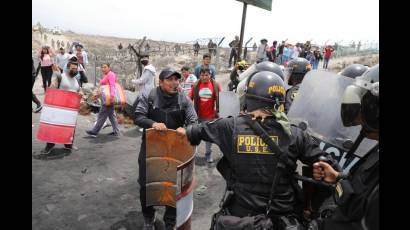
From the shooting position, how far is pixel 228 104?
3213 mm

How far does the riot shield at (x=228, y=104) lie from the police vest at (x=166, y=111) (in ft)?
2.50

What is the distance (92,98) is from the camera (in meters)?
10.3

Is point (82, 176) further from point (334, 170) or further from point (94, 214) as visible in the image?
point (334, 170)

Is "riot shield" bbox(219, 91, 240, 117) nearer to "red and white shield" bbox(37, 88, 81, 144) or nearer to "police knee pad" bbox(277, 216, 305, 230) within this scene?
"police knee pad" bbox(277, 216, 305, 230)

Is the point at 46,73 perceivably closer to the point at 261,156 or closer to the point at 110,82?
the point at 110,82

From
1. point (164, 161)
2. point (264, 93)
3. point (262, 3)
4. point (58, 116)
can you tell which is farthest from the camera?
point (262, 3)

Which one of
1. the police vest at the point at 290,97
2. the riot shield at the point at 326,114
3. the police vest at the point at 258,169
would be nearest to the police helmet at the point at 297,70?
the police vest at the point at 290,97

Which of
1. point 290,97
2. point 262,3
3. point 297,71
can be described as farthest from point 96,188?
point 262,3

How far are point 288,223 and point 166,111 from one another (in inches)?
78.4

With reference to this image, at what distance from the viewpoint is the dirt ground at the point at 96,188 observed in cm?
417

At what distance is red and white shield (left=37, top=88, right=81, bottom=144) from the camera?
5.80 meters

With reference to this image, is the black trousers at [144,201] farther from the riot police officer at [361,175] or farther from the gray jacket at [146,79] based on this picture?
the gray jacket at [146,79]
